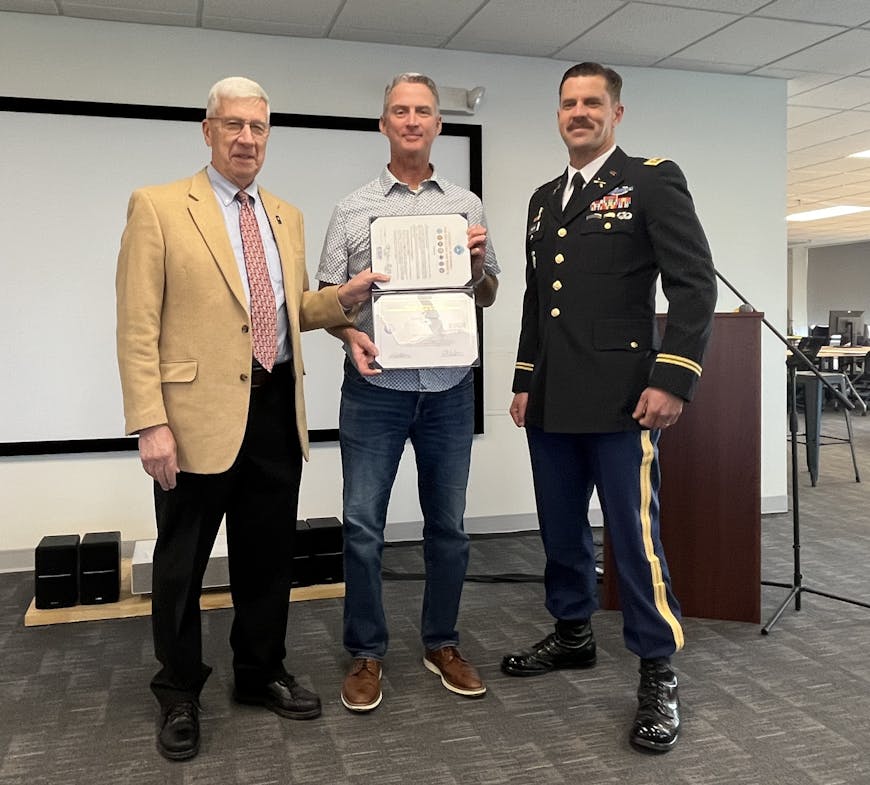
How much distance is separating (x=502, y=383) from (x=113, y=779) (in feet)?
8.91

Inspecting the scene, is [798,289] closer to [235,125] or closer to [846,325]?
[846,325]

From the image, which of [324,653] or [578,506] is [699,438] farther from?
[324,653]

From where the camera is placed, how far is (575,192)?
2.15 meters

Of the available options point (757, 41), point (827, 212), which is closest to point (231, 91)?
point (757, 41)

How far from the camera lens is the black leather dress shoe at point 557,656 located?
7.86 ft

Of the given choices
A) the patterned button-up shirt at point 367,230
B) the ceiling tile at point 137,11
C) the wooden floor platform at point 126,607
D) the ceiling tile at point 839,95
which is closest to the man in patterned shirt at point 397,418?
the patterned button-up shirt at point 367,230

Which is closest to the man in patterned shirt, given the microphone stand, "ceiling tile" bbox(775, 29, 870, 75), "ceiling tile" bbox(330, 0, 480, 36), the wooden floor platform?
the wooden floor platform

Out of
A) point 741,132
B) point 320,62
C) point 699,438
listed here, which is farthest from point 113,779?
point 741,132

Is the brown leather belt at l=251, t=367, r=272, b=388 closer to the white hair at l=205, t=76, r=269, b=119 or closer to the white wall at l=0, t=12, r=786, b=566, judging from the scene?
the white hair at l=205, t=76, r=269, b=119

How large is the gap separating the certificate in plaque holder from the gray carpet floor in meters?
0.92

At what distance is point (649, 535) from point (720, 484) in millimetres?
863

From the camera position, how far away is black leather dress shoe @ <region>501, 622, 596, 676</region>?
7.86ft

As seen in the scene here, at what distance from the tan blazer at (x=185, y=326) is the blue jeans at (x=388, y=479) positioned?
13.7 inches

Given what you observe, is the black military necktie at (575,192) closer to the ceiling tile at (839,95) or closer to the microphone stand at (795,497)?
the microphone stand at (795,497)
